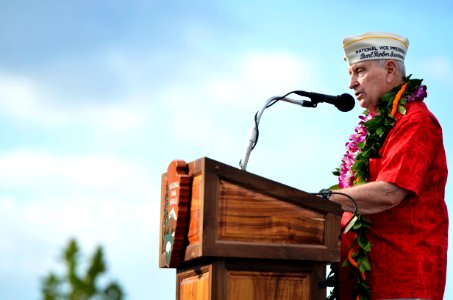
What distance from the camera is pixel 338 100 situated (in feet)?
17.9

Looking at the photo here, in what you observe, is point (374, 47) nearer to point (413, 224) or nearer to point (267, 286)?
point (413, 224)

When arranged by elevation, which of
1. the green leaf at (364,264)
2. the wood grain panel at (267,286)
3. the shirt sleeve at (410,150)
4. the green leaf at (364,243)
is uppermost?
the shirt sleeve at (410,150)

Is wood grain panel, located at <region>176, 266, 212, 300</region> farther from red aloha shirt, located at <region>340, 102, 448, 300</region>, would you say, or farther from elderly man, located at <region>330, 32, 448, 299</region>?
red aloha shirt, located at <region>340, 102, 448, 300</region>

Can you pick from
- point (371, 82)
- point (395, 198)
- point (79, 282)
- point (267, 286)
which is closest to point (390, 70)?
point (371, 82)

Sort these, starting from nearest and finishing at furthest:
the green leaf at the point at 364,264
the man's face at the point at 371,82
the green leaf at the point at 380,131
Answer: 1. the green leaf at the point at 364,264
2. the green leaf at the point at 380,131
3. the man's face at the point at 371,82

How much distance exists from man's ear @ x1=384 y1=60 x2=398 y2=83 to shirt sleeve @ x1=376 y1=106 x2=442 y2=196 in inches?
13.8

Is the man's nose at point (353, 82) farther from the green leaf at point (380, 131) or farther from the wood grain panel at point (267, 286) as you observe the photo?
the wood grain panel at point (267, 286)

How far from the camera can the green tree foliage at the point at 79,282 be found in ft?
34.0

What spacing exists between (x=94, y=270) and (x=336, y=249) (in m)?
8.03

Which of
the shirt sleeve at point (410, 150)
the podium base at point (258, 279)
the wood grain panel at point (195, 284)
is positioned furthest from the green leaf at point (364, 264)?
the wood grain panel at point (195, 284)

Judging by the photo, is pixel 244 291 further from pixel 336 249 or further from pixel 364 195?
pixel 364 195

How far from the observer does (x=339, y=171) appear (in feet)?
19.6

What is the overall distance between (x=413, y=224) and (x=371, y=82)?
870mm

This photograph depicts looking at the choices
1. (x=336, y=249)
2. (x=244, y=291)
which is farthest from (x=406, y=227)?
(x=244, y=291)
